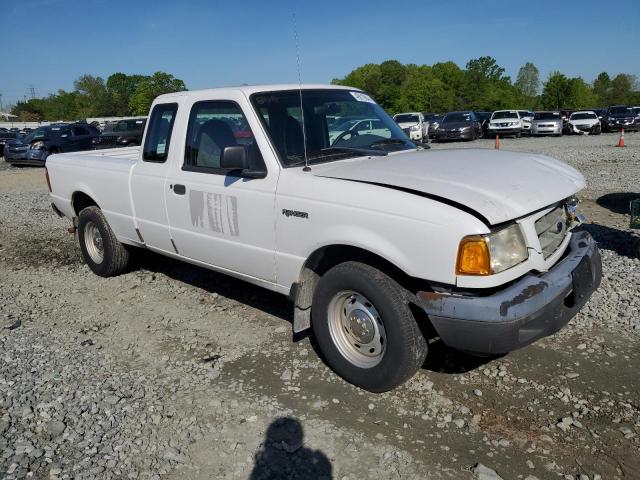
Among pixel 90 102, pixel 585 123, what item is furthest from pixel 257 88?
pixel 90 102

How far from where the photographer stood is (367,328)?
350 centimetres

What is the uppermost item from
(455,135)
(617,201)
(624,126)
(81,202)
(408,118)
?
(81,202)

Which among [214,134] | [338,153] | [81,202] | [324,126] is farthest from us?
[81,202]

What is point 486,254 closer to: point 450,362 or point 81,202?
point 450,362

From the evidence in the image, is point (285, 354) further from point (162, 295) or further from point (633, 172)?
point (633, 172)

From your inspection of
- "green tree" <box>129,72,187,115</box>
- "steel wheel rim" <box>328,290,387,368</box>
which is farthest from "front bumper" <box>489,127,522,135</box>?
"green tree" <box>129,72,187,115</box>

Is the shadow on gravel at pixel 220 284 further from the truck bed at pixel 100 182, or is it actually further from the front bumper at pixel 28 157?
the front bumper at pixel 28 157

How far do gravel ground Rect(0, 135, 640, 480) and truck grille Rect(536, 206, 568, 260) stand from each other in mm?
900

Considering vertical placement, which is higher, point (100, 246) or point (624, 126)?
point (100, 246)

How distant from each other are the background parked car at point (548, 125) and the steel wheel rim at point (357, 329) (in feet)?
96.2

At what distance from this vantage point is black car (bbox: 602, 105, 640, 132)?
30.7 m

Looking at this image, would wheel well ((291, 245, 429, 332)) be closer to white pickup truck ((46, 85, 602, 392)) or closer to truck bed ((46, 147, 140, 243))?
white pickup truck ((46, 85, 602, 392))

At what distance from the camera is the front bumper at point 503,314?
2.92 meters

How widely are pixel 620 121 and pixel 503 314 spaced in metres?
33.1
